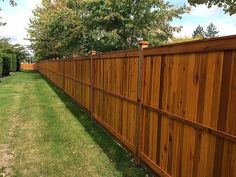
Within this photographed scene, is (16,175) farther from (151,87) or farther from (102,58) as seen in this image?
(102,58)

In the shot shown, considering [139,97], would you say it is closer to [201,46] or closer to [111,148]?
[111,148]

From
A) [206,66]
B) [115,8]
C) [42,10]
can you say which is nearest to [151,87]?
[206,66]

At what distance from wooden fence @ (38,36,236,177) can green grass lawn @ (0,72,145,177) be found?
1.29ft

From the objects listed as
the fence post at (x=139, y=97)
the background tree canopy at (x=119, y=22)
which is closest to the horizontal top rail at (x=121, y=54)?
the fence post at (x=139, y=97)

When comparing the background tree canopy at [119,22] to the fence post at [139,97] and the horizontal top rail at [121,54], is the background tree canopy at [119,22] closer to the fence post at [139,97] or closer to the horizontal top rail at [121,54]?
the horizontal top rail at [121,54]

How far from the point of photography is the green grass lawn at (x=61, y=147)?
534 cm

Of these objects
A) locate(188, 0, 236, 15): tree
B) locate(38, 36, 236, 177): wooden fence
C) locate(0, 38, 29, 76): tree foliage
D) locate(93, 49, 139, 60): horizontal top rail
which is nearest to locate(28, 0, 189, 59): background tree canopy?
locate(188, 0, 236, 15): tree

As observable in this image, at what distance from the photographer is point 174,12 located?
20.7 m

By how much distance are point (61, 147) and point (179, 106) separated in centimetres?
340

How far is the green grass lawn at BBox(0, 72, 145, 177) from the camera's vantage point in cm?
534

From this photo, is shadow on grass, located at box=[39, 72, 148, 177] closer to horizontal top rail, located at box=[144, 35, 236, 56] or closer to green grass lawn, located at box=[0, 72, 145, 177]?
green grass lawn, located at box=[0, 72, 145, 177]

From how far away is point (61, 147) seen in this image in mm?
6641

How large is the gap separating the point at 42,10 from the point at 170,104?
143ft

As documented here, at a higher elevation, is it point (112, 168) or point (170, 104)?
point (170, 104)
